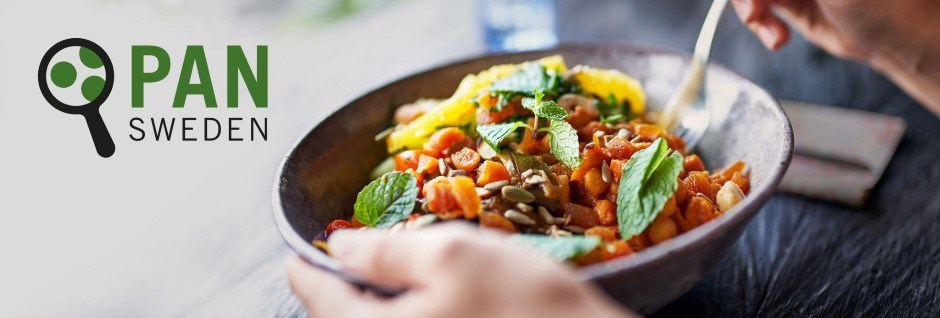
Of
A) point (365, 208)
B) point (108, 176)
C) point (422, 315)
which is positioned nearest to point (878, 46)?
point (365, 208)

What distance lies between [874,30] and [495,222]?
1.32 meters

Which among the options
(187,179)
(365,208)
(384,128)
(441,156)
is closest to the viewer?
(365,208)

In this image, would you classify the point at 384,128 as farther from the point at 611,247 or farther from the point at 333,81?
the point at 333,81

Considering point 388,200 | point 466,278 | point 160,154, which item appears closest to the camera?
point 466,278

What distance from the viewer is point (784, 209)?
195 centimetres

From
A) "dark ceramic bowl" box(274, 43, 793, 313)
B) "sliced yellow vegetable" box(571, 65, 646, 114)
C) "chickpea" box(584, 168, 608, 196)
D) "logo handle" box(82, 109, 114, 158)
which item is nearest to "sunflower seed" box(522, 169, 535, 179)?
"chickpea" box(584, 168, 608, 196)

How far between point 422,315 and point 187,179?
1.63 meters

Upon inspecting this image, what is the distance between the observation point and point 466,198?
1.36m

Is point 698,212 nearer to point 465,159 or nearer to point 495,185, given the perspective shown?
point 495,185

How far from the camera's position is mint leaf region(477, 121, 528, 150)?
1.55m

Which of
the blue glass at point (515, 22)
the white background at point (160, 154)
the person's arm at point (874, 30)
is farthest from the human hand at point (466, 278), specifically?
the blue glass at point (515, 22)

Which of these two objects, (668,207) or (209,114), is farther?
(209,114)

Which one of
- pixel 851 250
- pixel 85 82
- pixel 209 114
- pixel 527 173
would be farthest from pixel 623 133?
pixel 85 82

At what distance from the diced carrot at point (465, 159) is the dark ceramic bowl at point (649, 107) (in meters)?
0.31
